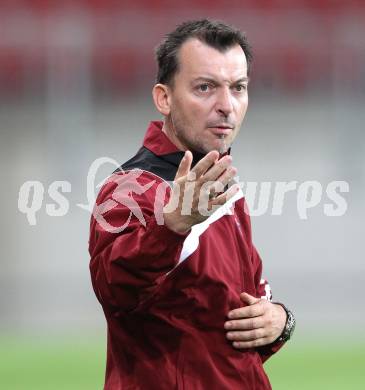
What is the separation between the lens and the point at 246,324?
7.43ft

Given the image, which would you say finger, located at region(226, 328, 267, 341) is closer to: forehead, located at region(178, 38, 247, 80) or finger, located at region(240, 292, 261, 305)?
finger, located at region(240, 292, 261, 305)

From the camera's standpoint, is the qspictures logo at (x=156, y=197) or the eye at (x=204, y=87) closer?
the qspictures logo at (x=156, y=197)

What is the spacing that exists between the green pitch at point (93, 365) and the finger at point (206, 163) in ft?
12.4

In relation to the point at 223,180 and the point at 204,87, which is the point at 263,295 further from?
the point at 223,180

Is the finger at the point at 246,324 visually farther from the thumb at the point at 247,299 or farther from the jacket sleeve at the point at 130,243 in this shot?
the jacket sleeve at the point at 130,243

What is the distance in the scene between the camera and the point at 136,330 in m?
2.22

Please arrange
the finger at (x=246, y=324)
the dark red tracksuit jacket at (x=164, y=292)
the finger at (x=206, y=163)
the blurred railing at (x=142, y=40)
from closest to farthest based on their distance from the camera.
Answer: the finger at (x=206, y=163)
the dark red tracksuit jacket at (x=164, y=292)
the finger at (x=246, y=324)
the blurred railing at (x=142, y=40)

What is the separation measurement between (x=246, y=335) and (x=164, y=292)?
24 cm

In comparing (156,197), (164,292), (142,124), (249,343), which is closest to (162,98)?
Answer: (156,197)

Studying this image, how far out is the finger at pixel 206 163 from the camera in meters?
1.86

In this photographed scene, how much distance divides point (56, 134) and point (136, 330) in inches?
270

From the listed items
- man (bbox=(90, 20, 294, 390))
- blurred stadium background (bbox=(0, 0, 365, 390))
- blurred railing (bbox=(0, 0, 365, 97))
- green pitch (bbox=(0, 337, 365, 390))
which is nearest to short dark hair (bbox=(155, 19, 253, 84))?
man (bbox=(90, 20, 294, 390))

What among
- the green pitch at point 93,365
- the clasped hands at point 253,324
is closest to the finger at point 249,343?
the clasped hands at point 253,324

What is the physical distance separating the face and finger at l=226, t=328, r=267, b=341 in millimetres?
449
